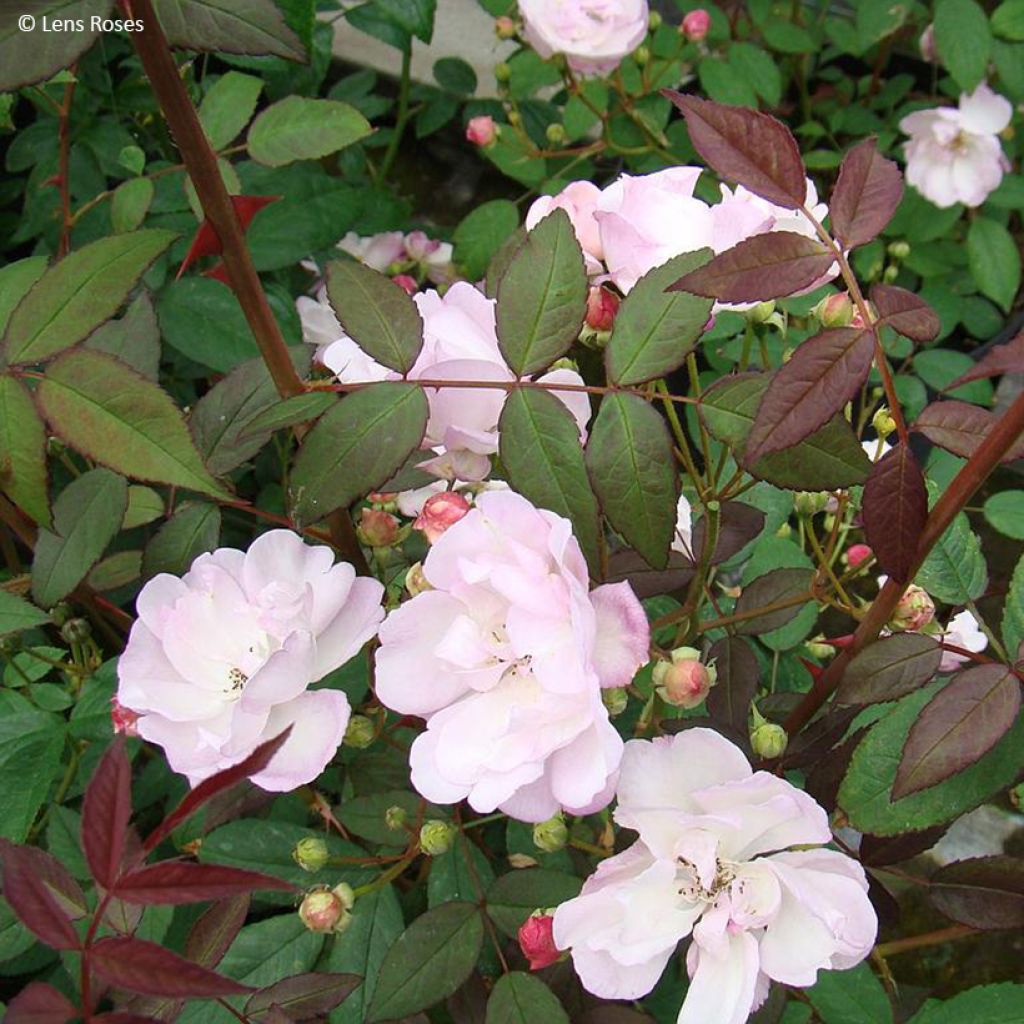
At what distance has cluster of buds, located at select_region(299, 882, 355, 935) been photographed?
2.35 feet

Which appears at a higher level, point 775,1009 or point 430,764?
point 430,764

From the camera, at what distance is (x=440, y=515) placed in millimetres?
619

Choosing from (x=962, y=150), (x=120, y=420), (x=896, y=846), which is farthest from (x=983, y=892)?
(x=962, y=150)

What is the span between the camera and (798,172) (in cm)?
56

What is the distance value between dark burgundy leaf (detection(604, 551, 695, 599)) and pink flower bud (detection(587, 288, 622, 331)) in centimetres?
15

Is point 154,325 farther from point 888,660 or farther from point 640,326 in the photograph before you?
point 888,660

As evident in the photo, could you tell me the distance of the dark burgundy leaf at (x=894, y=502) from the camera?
0.52 metres

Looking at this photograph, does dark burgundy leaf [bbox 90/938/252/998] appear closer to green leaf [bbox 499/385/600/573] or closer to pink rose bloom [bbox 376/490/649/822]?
pink rose bloom [bbox 376/490/649/822]

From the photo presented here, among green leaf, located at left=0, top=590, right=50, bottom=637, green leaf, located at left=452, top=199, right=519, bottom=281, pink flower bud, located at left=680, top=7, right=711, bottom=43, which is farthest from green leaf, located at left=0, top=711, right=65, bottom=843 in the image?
pink flower bud, located at left=680, top=7, right=711, bottom=43

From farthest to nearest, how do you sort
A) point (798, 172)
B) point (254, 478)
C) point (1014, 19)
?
point (1014, 19)
point (254, 478)
point (798, 172)

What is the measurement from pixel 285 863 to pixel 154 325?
1.35ft

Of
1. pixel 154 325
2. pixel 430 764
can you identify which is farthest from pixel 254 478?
pixel 430 764

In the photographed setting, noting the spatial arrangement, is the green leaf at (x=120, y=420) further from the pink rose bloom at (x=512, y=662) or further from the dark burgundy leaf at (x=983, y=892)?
the dark burgundy leaf at (x=983, y=892)

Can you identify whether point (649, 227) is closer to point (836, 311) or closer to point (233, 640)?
point (836, 311)
